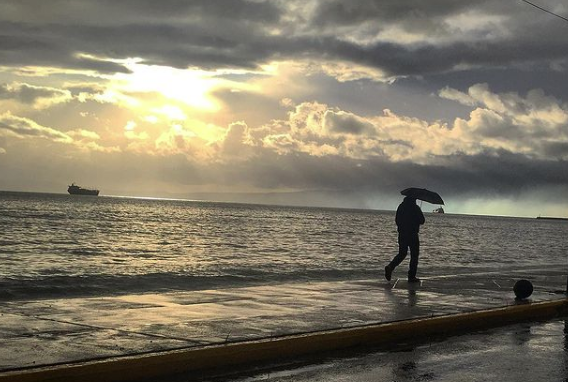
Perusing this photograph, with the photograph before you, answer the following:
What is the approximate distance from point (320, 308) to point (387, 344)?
207 centimetres

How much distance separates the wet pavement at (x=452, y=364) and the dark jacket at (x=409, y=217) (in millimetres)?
6196

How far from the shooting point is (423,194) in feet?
53.8

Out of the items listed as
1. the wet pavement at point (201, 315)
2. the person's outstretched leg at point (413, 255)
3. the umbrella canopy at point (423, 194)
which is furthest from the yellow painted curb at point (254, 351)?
the umbrella canopy at point (423, 194)

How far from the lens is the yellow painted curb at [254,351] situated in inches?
245

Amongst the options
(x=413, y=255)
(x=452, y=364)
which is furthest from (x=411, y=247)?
(x=452, y=364)

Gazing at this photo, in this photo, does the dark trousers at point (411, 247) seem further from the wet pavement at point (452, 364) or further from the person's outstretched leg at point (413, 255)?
the wet pavement at point (452, 364)

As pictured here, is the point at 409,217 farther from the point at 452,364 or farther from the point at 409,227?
the point at 452,364

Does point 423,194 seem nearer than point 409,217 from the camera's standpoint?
No

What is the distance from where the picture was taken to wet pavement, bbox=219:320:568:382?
691 cm

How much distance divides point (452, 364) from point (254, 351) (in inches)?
82.4

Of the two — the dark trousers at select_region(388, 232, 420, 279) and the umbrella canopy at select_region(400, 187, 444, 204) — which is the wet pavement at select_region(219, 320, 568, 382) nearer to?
the dark trousers at select_region(388, 232, 420, 279)

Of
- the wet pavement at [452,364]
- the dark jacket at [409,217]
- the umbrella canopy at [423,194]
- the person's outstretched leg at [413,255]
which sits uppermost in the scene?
the umbrella canopy at [423,194]

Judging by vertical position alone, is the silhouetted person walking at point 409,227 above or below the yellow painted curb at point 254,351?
above

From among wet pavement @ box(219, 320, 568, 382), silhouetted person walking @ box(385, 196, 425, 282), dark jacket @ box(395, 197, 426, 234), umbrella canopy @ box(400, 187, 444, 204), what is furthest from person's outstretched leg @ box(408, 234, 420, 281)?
wet pavement @ box(219, 320, 568, 382)
